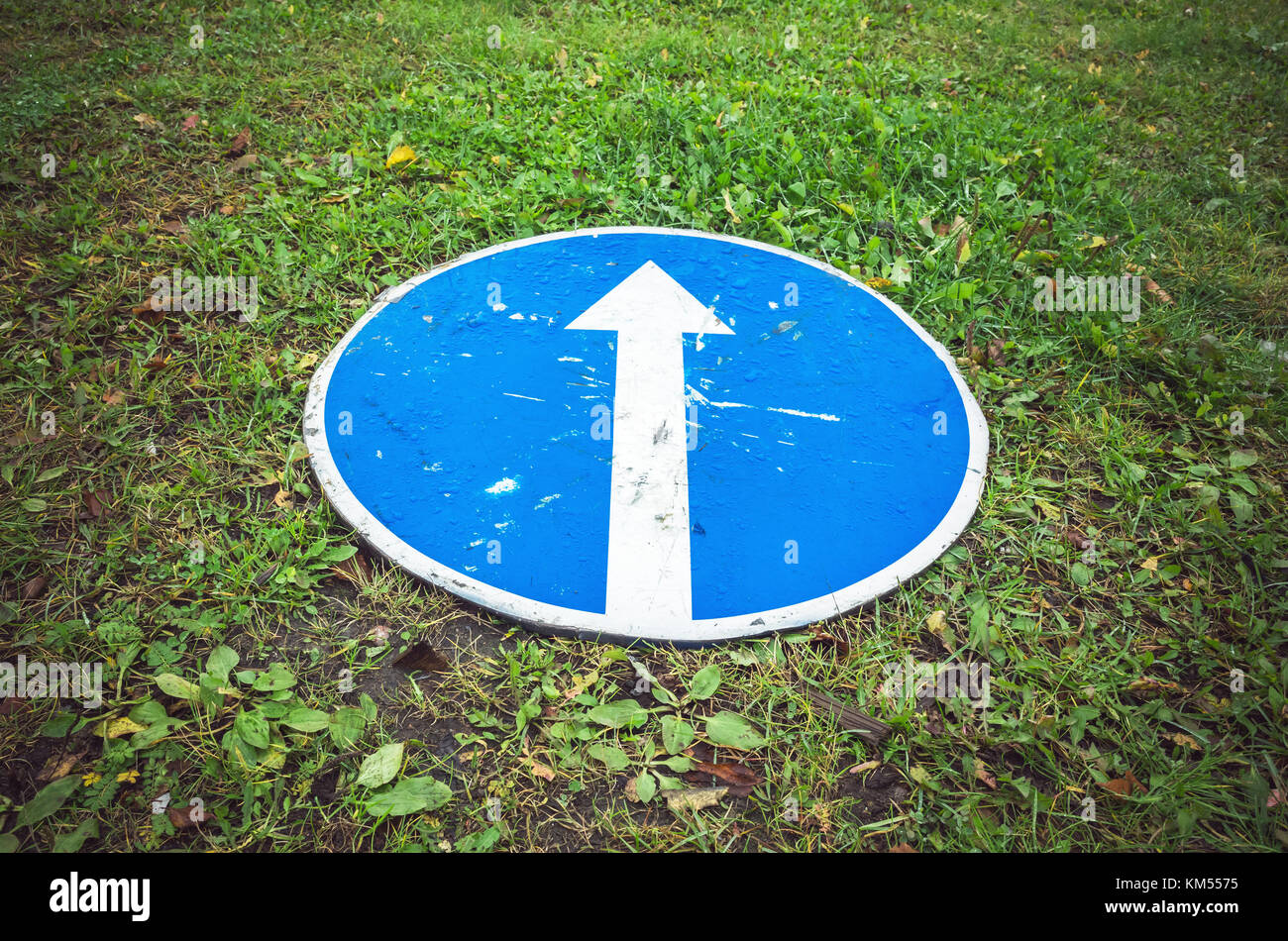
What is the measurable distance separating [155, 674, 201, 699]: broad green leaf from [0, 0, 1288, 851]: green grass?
0.4 inches

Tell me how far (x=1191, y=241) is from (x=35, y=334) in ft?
15.9

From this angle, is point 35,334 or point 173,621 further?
point 35,334

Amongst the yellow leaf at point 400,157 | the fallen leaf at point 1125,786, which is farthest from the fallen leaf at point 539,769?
the yellow leaf at point 400,157

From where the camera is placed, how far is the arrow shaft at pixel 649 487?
206 cm

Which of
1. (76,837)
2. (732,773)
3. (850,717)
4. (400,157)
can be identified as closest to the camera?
(76,837)

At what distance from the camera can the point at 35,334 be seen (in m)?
2.74

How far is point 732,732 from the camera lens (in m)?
1.92

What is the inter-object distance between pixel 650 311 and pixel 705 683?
4.34 ft

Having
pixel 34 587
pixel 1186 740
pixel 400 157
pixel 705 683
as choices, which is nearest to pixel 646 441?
pixel 705 683

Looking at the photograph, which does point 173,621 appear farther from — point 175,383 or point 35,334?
point 35,334

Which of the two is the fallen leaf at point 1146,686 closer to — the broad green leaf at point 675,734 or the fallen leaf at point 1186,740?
the fallen leaf at point 1186,740

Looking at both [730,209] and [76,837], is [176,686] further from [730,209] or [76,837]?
[730,209]

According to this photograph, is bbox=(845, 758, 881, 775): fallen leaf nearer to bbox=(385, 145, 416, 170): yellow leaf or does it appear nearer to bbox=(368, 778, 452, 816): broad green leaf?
bbox=(368, 778, 452, 816): broad green leaf

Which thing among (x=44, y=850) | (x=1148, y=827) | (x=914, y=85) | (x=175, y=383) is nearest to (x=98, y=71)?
(x=175, y=383)
